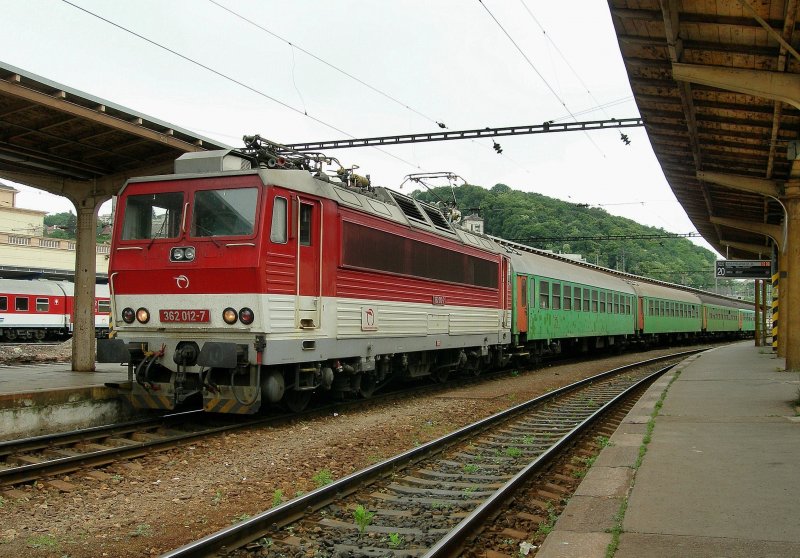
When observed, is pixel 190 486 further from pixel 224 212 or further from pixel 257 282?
pixel 224 212

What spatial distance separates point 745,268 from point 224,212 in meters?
21.1

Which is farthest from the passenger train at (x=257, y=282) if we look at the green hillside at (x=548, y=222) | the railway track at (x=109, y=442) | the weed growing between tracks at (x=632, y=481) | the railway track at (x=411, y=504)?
the green hillside at (x=548, y=222)

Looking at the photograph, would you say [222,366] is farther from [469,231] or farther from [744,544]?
[469,231]

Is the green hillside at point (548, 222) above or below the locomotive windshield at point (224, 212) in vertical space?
above

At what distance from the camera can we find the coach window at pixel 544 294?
21.3m

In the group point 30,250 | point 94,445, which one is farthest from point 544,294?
point 30,250

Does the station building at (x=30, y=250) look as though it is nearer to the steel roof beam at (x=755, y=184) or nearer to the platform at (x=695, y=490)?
the steel roof beam at (x=755, y=184)

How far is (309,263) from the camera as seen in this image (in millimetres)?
9570

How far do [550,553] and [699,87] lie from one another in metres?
10.5

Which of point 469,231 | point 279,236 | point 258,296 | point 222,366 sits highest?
point 469,231

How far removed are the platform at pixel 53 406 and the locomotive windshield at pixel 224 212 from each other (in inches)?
111

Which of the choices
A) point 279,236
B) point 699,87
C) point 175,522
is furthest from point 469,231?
point 175,522

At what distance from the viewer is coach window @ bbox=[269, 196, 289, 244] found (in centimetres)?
902

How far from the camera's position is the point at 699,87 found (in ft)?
41.2
